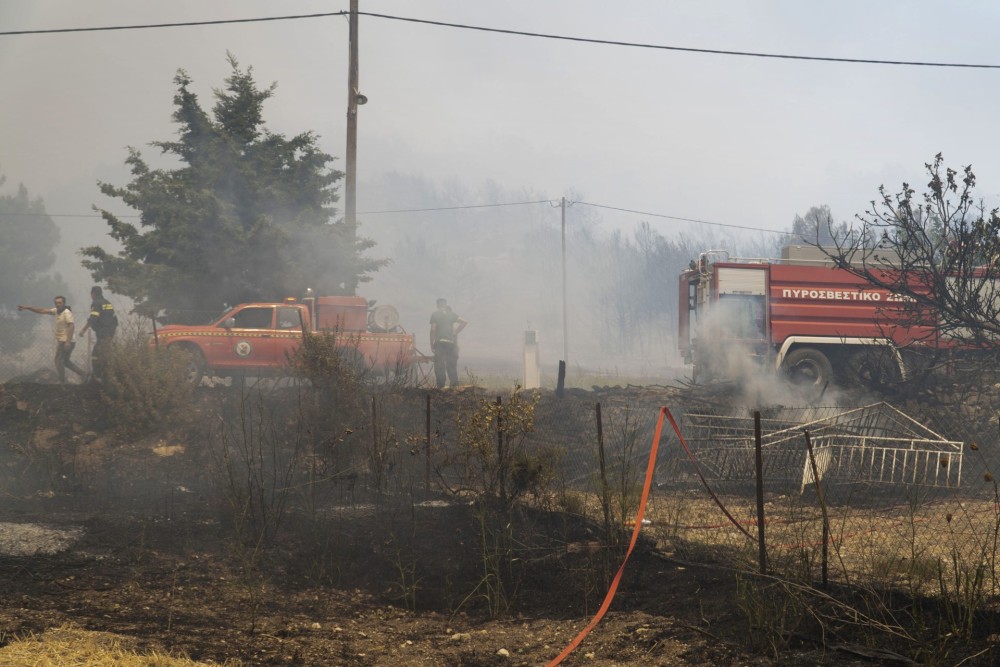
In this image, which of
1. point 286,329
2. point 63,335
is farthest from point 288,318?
point 63,335

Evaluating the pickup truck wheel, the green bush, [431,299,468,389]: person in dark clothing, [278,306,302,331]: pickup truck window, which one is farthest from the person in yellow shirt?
[431,299,468,389]: person in dark clothing

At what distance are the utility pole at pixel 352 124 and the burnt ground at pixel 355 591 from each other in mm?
10712

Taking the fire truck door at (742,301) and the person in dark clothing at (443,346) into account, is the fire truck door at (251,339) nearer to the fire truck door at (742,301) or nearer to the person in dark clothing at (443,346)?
the person in dark clothing at (443,346)

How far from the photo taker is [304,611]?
6.26 metres

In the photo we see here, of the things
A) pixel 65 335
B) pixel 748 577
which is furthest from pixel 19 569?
pixel 65 335

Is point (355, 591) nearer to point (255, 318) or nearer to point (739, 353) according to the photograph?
point (255, 318)

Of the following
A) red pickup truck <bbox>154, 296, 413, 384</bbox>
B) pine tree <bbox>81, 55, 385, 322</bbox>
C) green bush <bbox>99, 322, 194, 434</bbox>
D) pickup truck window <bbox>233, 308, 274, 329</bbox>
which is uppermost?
pine tree <bbox>81, 55, 385, 322</bbox>

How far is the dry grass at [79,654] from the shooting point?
4.48 meters

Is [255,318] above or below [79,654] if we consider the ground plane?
above

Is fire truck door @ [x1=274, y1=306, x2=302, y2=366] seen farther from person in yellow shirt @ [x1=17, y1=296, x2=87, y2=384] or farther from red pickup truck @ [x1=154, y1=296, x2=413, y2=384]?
person in yellow shirt @ [x1=17, y1=296, x2=87, y2=384]

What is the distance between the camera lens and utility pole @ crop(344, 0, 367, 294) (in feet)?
64.0

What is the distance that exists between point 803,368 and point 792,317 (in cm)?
97

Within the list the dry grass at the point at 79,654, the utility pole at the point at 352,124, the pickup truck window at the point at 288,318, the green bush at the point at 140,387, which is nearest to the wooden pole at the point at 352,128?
the utility pole at the point at 352,124

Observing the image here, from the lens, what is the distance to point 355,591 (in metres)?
6.84
